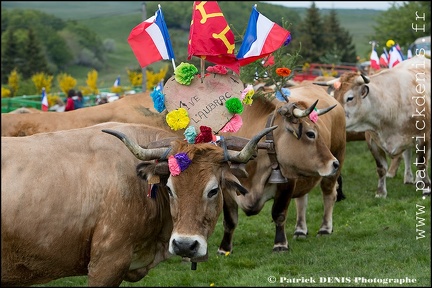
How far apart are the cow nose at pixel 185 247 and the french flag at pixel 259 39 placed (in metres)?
2.62

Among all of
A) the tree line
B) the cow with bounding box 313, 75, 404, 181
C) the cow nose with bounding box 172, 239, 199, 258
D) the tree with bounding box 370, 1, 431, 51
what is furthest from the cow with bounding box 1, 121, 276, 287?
the tree with bounding box 370, 1, 431, 51

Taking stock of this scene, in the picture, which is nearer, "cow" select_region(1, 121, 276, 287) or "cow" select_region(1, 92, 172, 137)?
"cow" select_region(1, 121, 276, 287)

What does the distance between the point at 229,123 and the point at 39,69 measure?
52.4 meters

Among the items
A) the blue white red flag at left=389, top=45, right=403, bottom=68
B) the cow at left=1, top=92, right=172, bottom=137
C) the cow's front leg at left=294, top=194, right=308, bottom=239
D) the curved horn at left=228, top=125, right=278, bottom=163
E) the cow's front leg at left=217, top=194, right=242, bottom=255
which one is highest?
the curved horn at left=228, top=125, right=278, bottom=163

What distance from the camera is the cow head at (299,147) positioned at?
946 centimetres

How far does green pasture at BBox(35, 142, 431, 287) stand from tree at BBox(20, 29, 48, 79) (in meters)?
46.7

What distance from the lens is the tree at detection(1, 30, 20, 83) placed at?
58.1 metres

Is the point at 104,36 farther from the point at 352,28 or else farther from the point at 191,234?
the point at 191,234

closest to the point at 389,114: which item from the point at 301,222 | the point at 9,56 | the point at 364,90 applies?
the point at 364,90

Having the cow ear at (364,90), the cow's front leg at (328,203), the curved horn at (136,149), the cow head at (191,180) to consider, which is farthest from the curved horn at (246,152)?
the cow ear at (364,90)

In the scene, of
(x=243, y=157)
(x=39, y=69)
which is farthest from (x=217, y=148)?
(x=39, y=69)

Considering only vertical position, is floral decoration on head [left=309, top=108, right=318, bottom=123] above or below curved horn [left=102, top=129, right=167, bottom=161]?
below

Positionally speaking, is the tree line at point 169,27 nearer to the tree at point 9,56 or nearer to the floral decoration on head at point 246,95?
the tree at point 9,56

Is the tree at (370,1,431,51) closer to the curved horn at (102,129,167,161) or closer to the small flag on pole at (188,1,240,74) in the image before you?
the small flag on pole at (188,1,240,74)
